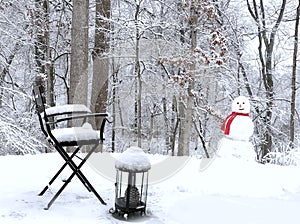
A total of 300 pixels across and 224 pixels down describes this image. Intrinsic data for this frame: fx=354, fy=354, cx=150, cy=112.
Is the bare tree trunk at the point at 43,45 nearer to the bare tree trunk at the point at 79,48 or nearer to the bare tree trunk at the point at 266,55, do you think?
the bare tree trunk at the point at 79,48

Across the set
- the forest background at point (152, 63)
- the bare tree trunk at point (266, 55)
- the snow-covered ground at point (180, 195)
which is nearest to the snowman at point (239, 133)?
the snow-covered ground at point (180, 195)

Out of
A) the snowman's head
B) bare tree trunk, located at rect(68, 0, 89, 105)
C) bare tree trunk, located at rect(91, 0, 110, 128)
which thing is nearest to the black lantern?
the snowman's head

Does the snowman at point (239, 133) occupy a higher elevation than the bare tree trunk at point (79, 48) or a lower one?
lower

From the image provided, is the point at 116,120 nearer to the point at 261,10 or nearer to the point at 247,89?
the point at 247,89

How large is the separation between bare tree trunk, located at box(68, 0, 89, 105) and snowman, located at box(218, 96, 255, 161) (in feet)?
7.53

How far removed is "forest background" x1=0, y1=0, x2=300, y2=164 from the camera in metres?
5.65

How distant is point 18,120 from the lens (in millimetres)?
7602

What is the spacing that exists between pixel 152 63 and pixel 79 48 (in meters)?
1.85

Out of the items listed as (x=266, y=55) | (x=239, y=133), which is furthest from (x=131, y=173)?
(x=266, y=55)

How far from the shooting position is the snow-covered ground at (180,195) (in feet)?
7.32

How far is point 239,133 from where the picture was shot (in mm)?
3418

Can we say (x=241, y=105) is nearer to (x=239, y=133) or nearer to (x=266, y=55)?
(x=239, y=133)

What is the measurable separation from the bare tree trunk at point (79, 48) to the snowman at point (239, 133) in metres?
2.30

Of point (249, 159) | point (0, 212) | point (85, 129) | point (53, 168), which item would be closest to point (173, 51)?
point (249, 159)
